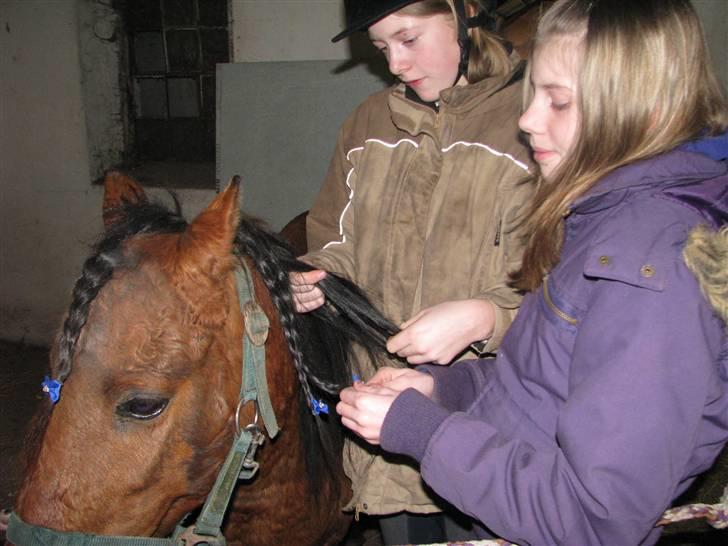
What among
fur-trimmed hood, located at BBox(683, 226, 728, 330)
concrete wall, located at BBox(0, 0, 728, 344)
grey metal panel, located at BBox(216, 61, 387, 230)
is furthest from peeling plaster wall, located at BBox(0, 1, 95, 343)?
fur-trimmed hood, located at BBox(683, 226, 728, 330)

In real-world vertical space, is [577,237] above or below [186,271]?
above

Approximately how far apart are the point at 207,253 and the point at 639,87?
897 mm

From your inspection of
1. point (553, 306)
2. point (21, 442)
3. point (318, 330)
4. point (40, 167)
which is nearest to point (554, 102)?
point (553, 306)

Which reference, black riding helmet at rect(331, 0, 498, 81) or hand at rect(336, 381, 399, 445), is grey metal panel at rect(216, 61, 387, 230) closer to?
black riding helmet at rect(331, 0, 498, 81)

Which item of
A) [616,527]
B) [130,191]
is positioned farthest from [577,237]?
[130,191]

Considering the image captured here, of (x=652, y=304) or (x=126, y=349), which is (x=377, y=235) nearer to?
(x=126, y=349)

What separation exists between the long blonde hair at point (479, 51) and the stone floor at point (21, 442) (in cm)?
154

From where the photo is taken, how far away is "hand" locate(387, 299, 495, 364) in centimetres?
131

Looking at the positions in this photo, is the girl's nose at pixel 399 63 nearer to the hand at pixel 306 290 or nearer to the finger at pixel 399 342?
the hand at pixel 306 290

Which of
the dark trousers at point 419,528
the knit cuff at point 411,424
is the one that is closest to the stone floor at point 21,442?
the dark trousers at point 419,528

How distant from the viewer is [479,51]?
163 cm

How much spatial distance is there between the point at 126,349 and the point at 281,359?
0.39 m

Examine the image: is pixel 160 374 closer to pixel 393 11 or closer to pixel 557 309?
pixel 557 309

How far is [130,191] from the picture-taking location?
160 cm
